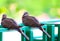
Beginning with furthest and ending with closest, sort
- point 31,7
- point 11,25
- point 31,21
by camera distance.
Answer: point 31,7 → point 31,21 → point 11,25

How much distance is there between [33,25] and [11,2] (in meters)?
0.87

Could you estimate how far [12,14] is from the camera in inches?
106

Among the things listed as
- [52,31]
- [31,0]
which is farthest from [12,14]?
[52,31]

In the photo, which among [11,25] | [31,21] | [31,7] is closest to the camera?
[11,25]

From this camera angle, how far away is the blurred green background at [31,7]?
272cm

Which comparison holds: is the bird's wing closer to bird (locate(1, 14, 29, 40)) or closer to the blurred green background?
bird (locate(1, 14, 29, 40))

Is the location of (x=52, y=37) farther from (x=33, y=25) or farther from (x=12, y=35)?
(x=12, y=35)

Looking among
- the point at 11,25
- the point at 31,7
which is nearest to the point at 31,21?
the point at 11,25

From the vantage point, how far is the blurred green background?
2723 millimetres

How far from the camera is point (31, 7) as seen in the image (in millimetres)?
2836

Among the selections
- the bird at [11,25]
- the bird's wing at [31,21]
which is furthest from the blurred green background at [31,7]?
the bird at [11,25]

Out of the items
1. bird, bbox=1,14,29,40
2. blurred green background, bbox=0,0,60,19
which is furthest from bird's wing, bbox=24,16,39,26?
blurred green background, bbox=0,0,60,19

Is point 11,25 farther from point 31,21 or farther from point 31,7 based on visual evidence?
point 31,7

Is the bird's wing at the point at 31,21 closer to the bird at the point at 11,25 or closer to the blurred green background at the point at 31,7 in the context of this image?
the bird at the point at 11,25
